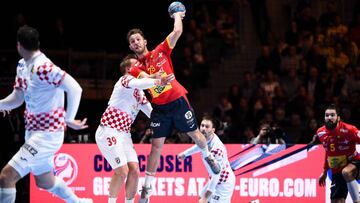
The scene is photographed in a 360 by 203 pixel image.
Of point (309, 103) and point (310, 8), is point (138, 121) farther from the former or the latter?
point (310, 8)

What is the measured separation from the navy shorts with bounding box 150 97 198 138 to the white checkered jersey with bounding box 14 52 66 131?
230 cm

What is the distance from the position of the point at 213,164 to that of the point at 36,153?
10.3ft

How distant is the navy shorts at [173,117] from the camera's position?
10.6m

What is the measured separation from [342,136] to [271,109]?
447cm

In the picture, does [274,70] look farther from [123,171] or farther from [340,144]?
[123,171]

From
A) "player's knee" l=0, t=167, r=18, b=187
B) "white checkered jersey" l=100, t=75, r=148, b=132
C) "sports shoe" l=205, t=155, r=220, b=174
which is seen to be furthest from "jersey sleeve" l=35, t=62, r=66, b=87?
"sports shoe" l=205, t=155, r=220, b=174

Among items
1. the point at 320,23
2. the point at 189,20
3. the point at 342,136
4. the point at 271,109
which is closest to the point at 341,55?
the point at 320,23

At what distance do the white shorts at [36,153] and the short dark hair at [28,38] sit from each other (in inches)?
35.9

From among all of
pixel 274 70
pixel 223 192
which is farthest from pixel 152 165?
pixel 274 70

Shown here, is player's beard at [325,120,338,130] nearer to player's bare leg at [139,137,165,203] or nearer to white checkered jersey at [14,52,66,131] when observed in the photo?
player's bare leg at [139,137,165,203]

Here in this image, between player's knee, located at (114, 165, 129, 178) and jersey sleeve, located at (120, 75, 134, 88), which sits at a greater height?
jersey sleeve, located at (120, 75, 134, 88)

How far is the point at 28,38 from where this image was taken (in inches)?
331

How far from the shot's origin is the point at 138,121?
620 inches

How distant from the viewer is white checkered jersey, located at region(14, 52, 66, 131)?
8.42m
